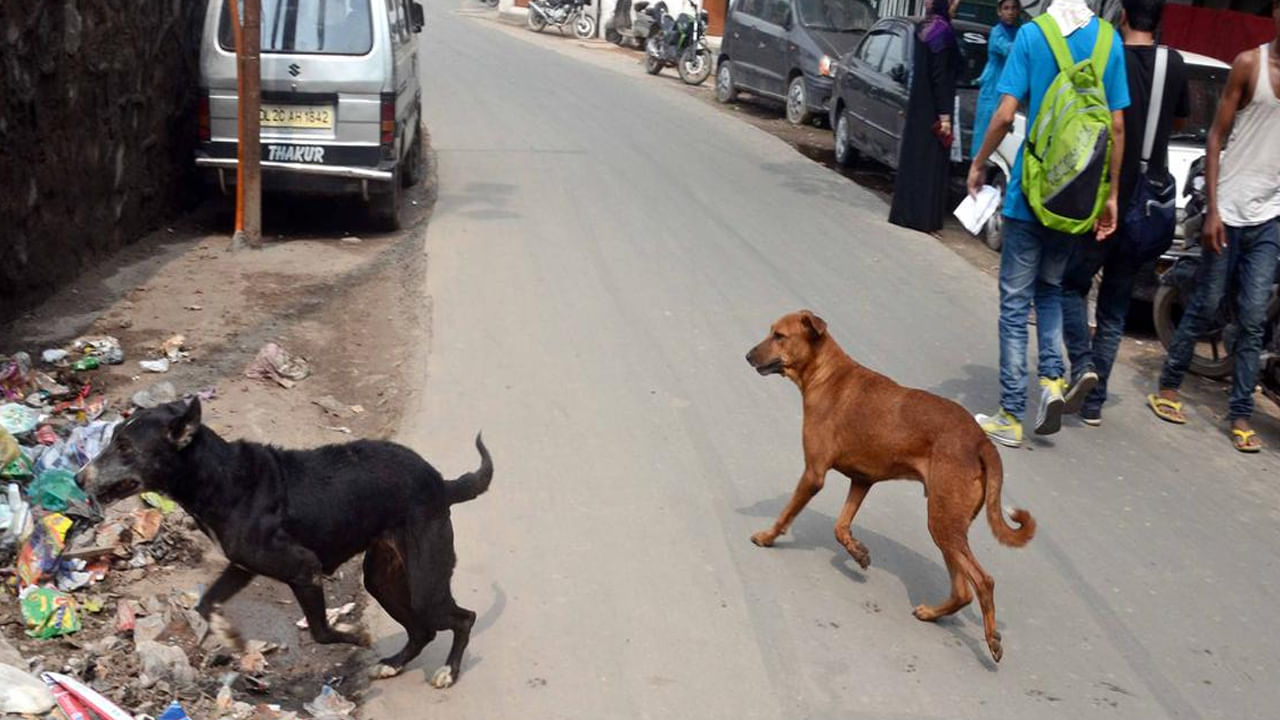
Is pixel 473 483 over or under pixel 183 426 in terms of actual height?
under

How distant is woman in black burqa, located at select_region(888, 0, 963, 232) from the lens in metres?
12.3

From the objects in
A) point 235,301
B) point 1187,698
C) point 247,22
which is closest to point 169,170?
point 247,22

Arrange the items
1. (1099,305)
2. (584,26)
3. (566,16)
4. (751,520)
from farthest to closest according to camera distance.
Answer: (566,16)
(584,26)
(1099,305)
(751,520)

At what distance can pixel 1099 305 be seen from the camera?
781 cm

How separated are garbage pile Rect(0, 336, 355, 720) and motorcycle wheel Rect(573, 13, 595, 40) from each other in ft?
97.7

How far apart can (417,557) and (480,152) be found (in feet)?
37.3

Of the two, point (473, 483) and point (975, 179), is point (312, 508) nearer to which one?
point (473, 483)

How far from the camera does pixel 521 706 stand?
14.4 ft

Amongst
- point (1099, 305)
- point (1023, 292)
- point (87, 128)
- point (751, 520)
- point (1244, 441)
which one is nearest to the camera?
point (751, 520)

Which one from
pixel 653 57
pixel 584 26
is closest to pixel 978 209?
pixel 653 57

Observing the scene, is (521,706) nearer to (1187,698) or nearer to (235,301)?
(1187,698)

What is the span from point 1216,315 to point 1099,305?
3.83 ft

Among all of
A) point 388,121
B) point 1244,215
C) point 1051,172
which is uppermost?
point 1051,172

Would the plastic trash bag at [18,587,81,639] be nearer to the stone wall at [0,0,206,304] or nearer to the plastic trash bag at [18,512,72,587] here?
the plastic trash bag at [18,512,72,587]
